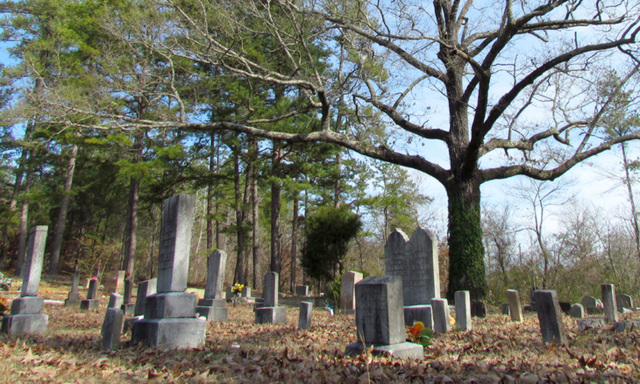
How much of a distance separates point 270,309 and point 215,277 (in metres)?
2.72

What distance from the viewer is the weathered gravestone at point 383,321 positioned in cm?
457

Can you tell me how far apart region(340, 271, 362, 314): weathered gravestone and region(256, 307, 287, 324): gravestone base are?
121 inches

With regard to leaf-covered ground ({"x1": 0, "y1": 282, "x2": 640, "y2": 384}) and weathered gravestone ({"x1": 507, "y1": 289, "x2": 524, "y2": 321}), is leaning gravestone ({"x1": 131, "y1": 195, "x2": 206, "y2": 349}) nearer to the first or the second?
leaf-covered ground ({"x1": 0, "y1": 282, "x2": 640, "y2": 384})

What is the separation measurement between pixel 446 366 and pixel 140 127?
518 inches

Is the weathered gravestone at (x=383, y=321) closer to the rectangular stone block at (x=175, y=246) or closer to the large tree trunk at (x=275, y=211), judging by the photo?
the rectangular stone block at (x=175, y=246)

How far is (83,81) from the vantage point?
60.3ft

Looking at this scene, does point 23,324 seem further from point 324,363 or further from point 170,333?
point 324,363

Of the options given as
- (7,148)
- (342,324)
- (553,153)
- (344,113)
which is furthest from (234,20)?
Result: (7,148)

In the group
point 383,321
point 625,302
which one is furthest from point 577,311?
point 383,321

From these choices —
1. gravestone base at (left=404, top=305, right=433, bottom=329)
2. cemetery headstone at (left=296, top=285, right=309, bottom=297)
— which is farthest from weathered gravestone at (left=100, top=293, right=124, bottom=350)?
cemetery headstone at (left=296, top=285, right=309, bottom=297)

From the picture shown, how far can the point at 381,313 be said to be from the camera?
4660 mm

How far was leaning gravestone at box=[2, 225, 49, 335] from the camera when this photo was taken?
23.9ft

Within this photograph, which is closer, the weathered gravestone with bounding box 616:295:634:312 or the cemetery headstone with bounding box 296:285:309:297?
the weathered gravestone with bounding box 616:295:634:312

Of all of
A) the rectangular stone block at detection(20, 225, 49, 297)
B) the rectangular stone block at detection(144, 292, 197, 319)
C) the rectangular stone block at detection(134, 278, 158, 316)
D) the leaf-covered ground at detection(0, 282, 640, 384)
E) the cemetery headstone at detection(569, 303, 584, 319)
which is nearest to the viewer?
the leaf-covered ground at detection(0, 282, 640, 384)
